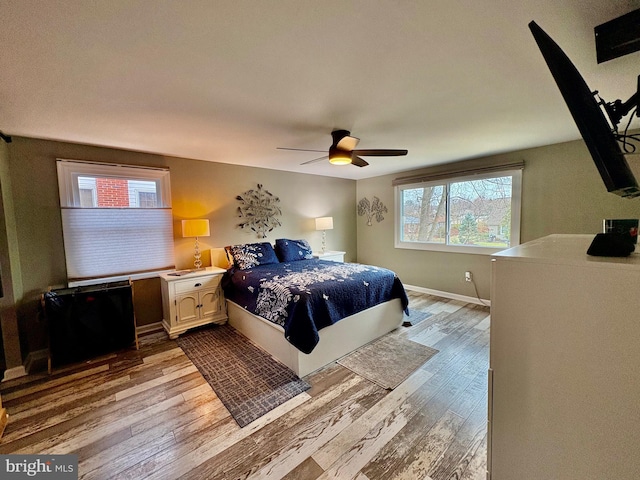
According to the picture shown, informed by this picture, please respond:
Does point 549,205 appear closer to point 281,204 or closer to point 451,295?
point 451,295

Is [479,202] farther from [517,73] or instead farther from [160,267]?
[160,267]

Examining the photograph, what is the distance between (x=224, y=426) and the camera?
1.77m

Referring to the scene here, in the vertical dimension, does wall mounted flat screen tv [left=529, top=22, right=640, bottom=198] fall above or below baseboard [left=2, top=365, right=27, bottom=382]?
above

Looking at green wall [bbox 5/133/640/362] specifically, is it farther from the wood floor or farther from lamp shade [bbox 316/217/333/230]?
the wood floor

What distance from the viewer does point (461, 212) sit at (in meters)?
4.20

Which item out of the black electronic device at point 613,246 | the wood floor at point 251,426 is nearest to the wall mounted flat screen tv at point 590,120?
the black electronic device at point 613,246

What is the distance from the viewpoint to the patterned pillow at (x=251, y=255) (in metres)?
3.56

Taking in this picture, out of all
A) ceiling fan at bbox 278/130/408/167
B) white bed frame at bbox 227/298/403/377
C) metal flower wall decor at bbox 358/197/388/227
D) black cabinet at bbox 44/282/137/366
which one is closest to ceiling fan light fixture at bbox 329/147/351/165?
ceiling fan at bbox 278/130/408/167

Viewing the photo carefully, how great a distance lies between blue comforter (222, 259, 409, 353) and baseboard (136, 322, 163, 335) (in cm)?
95

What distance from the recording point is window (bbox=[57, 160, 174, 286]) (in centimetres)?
283

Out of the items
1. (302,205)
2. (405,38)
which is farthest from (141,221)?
(405,38)

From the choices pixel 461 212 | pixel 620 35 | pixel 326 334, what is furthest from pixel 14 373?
pixel 461 212

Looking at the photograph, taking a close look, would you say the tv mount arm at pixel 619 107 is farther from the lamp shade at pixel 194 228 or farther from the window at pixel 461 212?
the lamp shade at pixel 194 228

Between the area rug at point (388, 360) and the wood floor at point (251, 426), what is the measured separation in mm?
82
